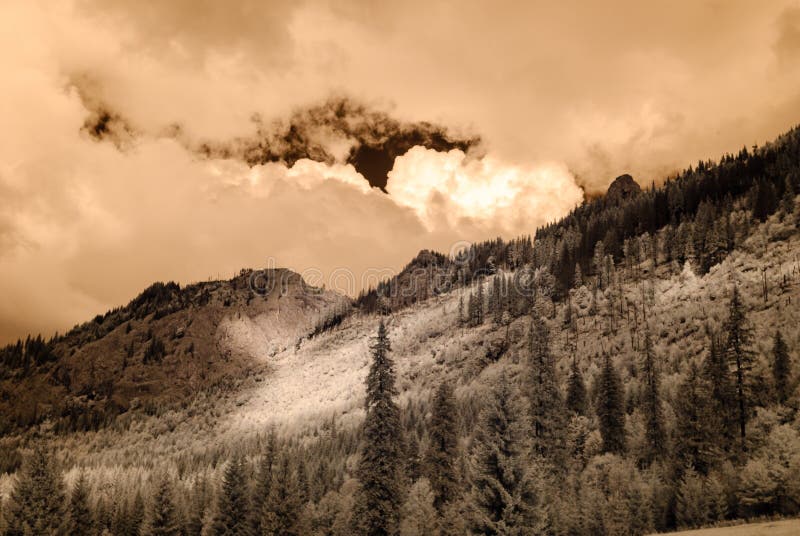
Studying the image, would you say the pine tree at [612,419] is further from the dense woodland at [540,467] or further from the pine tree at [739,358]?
the pine tree at [739,358]

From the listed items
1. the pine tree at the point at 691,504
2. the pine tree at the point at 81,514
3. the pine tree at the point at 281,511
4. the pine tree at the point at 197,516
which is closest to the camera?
the pine tree at the point at 691,504

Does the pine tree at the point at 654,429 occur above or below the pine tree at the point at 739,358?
below

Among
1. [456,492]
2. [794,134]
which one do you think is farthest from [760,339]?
[794,134]

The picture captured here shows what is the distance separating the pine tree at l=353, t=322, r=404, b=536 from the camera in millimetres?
35531

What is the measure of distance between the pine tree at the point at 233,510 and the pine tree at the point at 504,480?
125 ft

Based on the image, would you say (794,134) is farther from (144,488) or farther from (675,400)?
(144,488)

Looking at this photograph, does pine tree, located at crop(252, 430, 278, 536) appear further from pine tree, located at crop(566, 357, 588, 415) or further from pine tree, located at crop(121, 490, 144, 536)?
pine tree, located at crop(566, 357, 588, 415)

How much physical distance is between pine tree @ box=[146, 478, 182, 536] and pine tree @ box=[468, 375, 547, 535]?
4948 cm

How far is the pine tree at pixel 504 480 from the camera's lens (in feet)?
81.7

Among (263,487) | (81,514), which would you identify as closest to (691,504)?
(263,487)

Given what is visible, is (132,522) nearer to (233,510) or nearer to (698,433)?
(233,510)

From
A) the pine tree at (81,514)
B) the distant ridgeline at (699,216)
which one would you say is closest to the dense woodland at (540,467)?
the pine tree at (81,514)

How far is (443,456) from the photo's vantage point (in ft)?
153

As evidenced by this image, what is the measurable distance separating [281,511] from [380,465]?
23.2 meters
